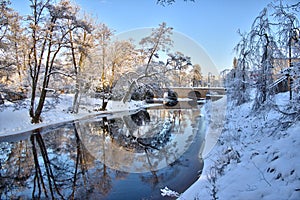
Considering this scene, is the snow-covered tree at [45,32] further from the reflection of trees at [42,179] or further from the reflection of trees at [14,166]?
the reflection of trees at [42,179]

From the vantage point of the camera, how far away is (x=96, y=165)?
5.77m

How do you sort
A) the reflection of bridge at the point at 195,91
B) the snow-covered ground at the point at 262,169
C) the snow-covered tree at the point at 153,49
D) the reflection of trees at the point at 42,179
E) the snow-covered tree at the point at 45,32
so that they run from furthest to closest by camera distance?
the reflection of bridge at the point at 195,91
the snow-covered tree at the point at 153,49
the snow-covered tree at the point at 45,32
the reflection of trees at the point at 42,179
the snow-covered ground at the point at 262,169

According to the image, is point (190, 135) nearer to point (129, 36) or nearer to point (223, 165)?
point (223, 165)

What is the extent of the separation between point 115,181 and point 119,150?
2.46m

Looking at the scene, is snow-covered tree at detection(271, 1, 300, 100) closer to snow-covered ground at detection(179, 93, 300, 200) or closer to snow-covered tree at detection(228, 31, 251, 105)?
snow-covered ground at detection(179, 93, 300, 200)

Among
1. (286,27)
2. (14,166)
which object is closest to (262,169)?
(286,27)

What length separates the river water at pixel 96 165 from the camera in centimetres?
439

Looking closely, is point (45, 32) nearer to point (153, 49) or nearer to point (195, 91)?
point (153, 49)

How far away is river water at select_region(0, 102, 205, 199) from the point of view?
14.4 ft

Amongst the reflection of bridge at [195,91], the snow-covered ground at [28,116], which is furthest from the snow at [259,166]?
the reflection of bridge at [195,91]

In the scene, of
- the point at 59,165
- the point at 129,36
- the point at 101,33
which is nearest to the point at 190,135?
the point at 59,165

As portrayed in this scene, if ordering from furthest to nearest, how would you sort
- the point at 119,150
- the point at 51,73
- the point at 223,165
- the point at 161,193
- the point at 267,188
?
the point at 51,73
the point at 119,150
the point at 223,165
the point at 161,193
the point at 267,188

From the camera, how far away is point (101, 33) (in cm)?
1759

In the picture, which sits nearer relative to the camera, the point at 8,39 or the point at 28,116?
the point at 8,39
